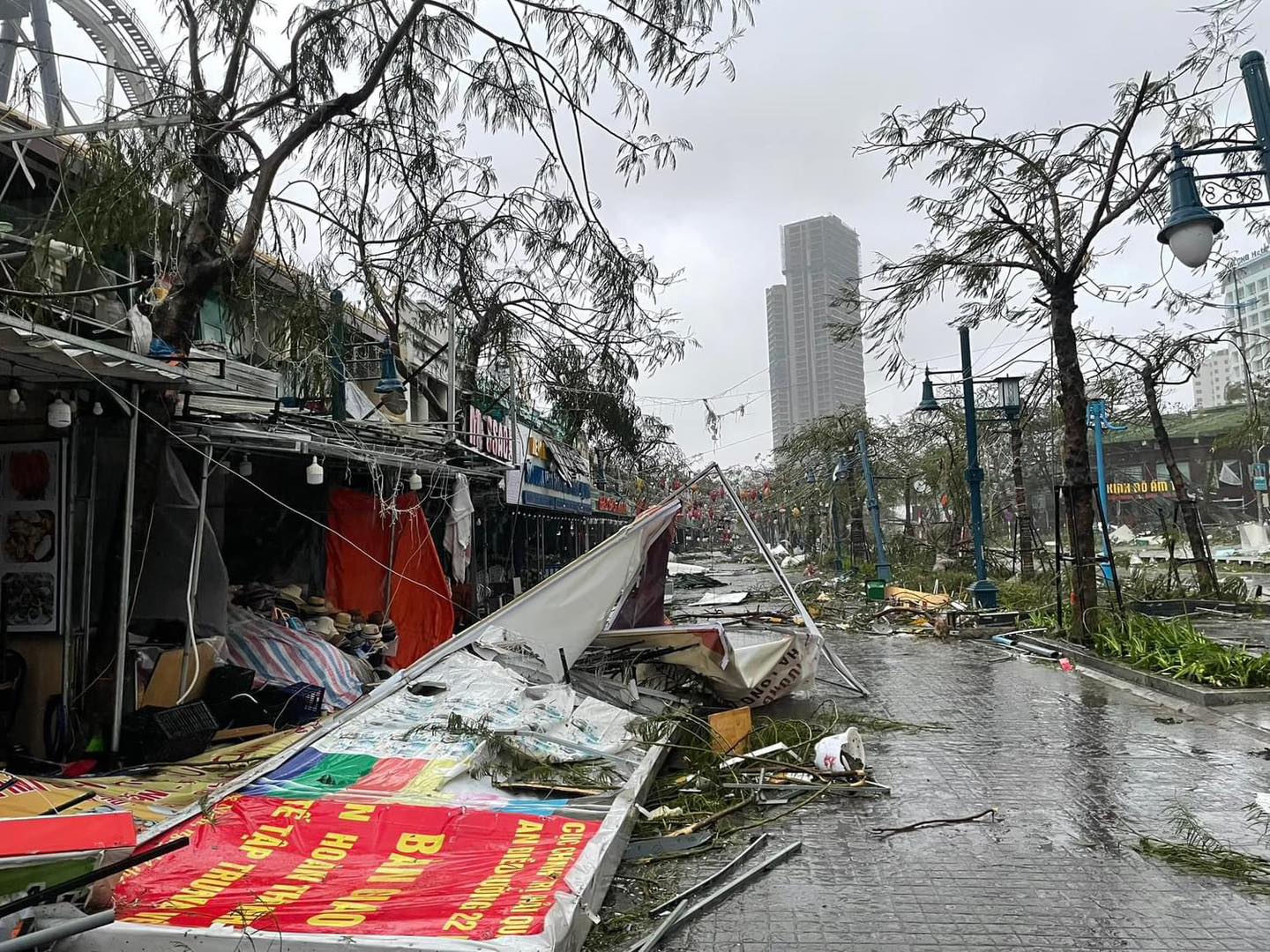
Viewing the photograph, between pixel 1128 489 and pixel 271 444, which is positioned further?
pixel 1128 489

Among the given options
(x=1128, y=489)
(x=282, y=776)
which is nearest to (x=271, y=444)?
(x=282, y=776)

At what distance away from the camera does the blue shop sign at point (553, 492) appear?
1615 centimetres

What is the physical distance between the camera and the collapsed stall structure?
351 centimetres

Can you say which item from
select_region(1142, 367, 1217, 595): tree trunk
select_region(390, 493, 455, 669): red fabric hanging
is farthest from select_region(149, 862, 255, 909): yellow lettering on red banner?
select_region(1142, 367, 1217, 595): tree trunk

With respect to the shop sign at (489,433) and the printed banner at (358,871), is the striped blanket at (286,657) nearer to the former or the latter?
the printed banner at (358,871)

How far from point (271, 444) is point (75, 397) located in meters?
1.65

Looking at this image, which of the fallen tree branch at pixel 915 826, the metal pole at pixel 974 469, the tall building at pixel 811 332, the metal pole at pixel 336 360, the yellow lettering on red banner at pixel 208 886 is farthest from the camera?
the tall building at pixel 811 332

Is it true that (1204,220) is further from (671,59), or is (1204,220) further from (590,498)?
(590,498)

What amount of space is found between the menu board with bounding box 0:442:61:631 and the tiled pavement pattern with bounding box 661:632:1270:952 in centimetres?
537

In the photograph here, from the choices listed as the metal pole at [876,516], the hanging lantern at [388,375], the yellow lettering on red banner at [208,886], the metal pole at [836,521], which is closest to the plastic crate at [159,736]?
the yellow lettering on red banner at [208,886]

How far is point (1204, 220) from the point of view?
21.9 feet

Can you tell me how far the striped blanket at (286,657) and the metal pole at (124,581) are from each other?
1489 mm

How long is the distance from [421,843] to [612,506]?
25.5 metres

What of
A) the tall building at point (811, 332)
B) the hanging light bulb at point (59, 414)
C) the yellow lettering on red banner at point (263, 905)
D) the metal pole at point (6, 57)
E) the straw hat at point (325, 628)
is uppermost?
the tall building at point (811, 332)
